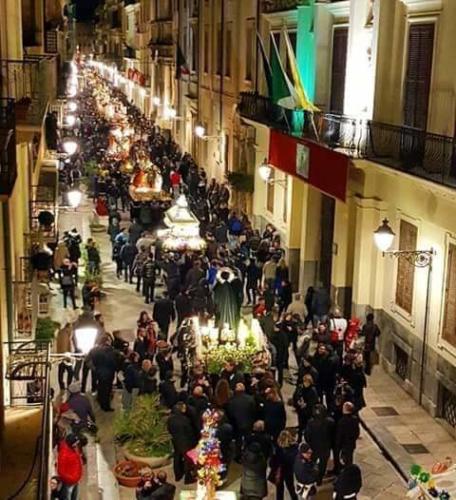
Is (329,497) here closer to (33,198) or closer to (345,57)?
(33,198)

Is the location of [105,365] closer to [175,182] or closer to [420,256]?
[420,256]

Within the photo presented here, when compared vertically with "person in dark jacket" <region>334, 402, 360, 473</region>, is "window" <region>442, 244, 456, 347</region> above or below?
above

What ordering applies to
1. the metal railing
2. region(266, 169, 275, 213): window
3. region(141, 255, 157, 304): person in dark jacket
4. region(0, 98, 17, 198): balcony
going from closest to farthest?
region(0, 98, 17, 198): balcony
the metal railing
region(141, 255, 157, 304): person in dark jacket
region(266, 169, 275, 213): window

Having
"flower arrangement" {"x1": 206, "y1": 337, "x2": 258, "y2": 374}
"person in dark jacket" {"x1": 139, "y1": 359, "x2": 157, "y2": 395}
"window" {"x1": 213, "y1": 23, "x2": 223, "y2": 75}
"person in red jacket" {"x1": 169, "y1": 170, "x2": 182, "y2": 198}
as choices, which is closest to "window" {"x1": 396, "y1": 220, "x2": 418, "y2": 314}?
"flower arrangement" {"x1": 206, "y1": 337, "x2": 258, "y2": 374}

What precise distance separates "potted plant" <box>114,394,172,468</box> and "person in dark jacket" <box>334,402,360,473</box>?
269cm

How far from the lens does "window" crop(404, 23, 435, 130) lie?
17734 mm

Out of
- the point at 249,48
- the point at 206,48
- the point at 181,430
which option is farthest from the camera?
the point at 206,48

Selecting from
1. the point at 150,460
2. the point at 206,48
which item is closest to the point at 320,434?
the point at 150,460

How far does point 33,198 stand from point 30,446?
971 cm

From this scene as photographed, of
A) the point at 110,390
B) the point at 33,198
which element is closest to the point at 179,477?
the point at 110,390

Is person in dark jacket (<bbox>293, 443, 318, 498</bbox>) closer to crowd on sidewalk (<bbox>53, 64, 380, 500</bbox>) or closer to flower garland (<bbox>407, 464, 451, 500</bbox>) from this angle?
crowd on sidewalk (<bbox>53, 64, 380, 500</bbox>)

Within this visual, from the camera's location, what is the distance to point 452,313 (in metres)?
16.5

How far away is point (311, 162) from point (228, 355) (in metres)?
7.05

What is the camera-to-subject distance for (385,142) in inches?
744
